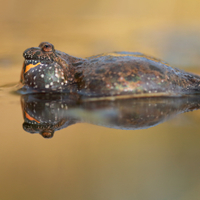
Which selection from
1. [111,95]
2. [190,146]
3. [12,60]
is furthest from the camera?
[12,60]

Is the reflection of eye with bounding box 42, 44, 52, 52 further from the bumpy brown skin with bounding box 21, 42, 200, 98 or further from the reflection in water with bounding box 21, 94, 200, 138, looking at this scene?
the reflection in water with bounding box 21, 94, 200, 138

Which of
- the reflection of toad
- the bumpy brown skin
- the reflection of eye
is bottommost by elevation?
the reflection of toad

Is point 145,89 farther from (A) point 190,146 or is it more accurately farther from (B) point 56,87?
(A) point 190,146

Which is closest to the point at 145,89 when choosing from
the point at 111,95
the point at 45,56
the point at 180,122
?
the point at 111,95

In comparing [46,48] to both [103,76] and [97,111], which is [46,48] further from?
[97,111]

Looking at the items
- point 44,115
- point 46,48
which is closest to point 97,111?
point 44,115

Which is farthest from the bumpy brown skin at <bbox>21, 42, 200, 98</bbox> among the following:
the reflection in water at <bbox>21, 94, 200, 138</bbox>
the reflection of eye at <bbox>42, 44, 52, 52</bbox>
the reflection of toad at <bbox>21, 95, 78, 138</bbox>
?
the reflection of toad at <bbox>21, 95, 78, 138</bbox>
